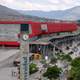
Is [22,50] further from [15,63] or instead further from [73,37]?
[73,37]

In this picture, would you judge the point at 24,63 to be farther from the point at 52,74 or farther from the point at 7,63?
the point at 7,63

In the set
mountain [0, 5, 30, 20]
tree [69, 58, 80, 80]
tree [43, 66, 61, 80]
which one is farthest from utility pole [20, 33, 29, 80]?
mountain [0, 5, 30, 20]

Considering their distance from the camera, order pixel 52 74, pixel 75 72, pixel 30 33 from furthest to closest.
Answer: pixel 30 33
pixel 52 74
pixel 75 72

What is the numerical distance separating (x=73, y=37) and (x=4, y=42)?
25750 millimetres

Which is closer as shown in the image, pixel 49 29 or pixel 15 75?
pixel 15 75

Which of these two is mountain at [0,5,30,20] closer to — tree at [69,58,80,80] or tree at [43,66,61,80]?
tree at [69,58,80,80]

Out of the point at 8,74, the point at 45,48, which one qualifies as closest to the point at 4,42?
the point at 45,48

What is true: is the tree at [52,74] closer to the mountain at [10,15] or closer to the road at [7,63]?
the road at [7,63]

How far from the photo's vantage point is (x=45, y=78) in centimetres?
3003

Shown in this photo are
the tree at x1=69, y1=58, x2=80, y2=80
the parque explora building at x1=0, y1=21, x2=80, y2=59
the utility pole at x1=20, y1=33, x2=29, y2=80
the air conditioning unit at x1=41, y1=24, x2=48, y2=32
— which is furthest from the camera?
the air conditioning unit at x1=41, y1=24, x2=48, y2=32

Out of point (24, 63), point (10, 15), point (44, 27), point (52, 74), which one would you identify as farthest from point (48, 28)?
point (10, 15)

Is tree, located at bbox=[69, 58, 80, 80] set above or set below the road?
above

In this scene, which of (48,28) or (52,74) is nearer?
(52,74)

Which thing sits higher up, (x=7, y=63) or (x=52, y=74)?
(x=52, y=74)
